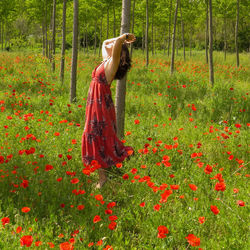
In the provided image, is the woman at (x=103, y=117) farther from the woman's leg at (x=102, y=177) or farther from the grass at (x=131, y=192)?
the grass at (x=131, y=192)

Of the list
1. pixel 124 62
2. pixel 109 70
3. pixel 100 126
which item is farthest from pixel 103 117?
pixel 124 62

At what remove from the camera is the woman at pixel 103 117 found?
337 cm

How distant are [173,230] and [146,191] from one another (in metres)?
0.74

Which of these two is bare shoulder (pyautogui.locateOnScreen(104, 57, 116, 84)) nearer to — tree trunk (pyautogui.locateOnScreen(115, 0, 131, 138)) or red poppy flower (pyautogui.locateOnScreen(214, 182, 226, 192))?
tree trunk (pyautogui.locateOnScreen(115, 0, 131, 138))

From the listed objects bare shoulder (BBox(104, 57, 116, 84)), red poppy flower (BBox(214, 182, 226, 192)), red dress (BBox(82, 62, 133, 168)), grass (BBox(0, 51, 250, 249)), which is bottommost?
grass (BBox(0, 51, 250, 249))

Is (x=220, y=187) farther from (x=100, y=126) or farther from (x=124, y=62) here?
(x=124, y=62)

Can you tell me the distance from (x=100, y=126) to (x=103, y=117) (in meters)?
0.14

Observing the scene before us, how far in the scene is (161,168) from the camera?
12.2 ft

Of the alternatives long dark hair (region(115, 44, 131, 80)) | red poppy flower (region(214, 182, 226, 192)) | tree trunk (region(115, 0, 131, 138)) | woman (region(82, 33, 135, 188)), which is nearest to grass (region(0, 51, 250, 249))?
red poppy flower (region(214, 182, 226, 192))

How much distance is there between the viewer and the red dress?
342 centimetres

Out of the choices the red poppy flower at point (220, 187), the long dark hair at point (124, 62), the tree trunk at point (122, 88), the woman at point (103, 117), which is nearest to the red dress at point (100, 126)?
the woman at point (103, 117)

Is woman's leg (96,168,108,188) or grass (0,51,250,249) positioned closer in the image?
grass (0,51,250,249)

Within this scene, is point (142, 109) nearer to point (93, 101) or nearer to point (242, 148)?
point (242, 148)

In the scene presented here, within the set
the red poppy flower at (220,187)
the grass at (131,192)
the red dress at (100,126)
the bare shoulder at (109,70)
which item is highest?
the bare shoulder at (109,70)
